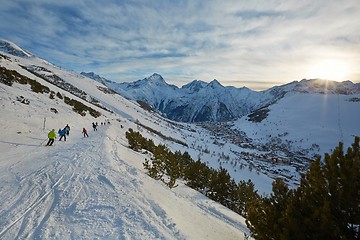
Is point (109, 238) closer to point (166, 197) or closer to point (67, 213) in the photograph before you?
point (67, 213)

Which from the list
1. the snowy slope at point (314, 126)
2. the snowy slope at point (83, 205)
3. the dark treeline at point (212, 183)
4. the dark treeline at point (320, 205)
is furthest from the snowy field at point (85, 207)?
the snowy slope at point (314, 126)

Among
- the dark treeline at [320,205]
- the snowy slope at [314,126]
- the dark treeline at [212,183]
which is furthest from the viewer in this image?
the snowy slope at [314,126]

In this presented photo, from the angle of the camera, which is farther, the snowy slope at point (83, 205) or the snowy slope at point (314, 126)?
the snowy slope at point (314, 126)

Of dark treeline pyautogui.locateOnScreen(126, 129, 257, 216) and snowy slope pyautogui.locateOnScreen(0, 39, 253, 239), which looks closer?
snowy slope pyautogui.locateOnScreen(0, 39, 253, 239)

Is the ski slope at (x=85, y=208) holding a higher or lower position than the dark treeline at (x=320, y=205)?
lower

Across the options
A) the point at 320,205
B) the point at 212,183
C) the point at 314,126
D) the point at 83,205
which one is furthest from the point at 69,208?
the point at 314,126

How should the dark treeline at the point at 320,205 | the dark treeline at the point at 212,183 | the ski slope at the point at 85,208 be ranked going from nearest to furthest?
the dark treeline at the point at 320,205, the ski slope at the point at 85,208, the dark treeline at the point at 212,183

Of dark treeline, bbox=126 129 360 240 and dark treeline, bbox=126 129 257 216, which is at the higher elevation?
dark treeline, bbox=126 129 360 240

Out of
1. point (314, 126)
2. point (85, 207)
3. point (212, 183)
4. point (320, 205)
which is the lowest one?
point (314, 126)

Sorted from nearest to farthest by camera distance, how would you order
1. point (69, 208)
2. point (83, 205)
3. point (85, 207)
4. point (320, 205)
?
point (320, 205) → point (69, 208) → point (85, 207) → point (83, 205)

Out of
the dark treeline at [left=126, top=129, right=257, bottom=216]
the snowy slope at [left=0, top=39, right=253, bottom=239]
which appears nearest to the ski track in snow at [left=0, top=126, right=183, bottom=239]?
the snowy slope at [left=0, top=39, right=253, bottom=239]

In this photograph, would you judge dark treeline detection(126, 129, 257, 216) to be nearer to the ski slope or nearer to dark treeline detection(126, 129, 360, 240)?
the ski slope

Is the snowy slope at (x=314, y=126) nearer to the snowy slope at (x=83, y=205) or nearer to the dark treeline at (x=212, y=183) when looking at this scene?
the dark treeline at (x=212, y=183)

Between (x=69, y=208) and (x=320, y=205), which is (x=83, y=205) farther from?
(x=320, y=205)
